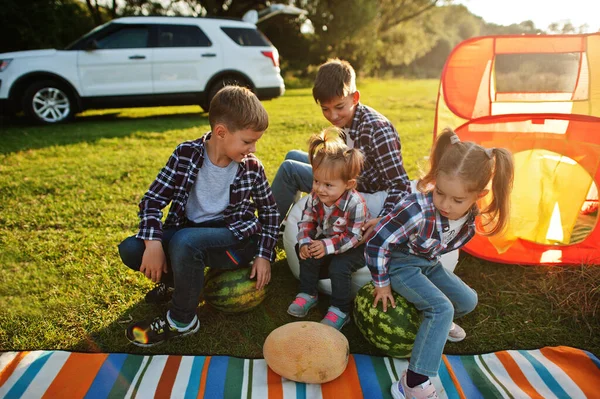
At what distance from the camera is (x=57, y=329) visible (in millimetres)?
2617

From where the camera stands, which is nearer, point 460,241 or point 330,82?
point 460,241

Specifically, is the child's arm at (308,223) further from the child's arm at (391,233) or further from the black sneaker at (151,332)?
the black sneaker at (151,332)

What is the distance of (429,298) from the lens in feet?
7.30

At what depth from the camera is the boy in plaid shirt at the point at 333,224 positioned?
2.51m

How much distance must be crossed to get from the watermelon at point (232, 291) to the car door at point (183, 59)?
7.14 m

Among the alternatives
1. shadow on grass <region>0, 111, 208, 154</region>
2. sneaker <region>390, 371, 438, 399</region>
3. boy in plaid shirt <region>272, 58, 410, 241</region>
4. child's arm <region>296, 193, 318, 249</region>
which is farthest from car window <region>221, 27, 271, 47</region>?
sneaker <region>390, 371, 438, 399</region>

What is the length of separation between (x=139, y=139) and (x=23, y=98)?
2.62 meters

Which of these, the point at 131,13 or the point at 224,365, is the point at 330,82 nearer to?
the point at 224,365

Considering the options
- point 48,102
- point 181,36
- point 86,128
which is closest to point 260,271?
point 86,128

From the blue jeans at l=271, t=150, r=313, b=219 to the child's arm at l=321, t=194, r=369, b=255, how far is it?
834mm

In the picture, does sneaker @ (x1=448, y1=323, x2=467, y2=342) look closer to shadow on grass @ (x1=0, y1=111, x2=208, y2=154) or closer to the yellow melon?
the yellow melon

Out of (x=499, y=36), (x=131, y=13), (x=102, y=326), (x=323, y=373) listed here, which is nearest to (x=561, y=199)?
(x=499, y=36)

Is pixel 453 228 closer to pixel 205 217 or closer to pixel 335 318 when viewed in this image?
pixel 335 318

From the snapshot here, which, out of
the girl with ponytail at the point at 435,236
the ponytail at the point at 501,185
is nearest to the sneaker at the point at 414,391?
the girl with ponytail at the point at 435,236
